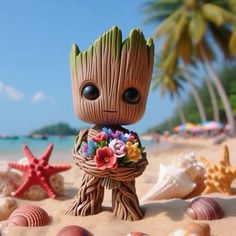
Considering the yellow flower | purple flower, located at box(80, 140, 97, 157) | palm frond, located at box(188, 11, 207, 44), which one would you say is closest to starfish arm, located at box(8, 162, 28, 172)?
purple flower, located at box(80, 140, 97, 157)

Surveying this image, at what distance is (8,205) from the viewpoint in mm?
3338

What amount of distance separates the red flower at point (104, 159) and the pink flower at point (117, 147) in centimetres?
3

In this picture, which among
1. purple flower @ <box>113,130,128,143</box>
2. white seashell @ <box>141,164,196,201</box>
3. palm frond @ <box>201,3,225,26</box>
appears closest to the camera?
purple flower @ <box>113,130,128,143</box>

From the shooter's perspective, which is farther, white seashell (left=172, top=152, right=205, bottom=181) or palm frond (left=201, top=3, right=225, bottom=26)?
palm frond (left=201, top=3, right=225, bottom=26)

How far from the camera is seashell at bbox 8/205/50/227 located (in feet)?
9.12

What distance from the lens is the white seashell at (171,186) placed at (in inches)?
151

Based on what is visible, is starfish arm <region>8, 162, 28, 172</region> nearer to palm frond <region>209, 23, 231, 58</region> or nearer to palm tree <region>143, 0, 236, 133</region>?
palm tree <region>143, 0, 236, 133</region>

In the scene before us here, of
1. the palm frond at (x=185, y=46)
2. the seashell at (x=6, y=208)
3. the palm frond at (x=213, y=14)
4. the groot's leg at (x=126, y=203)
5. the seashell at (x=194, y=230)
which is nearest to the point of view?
the seashell at (x=194, y=230)

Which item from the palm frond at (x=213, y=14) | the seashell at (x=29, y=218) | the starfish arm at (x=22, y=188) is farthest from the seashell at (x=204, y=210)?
the palm frond at (x=213, y=14)

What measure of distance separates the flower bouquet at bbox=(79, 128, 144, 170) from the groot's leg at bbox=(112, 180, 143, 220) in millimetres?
275

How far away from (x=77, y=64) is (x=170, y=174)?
1630 mm

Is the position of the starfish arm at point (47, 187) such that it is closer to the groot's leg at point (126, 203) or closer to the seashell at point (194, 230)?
the groot's leg at point (126, 203)

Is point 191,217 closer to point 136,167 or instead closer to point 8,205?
point 136,167

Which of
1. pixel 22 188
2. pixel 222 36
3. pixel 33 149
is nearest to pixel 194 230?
pixel 22 188
